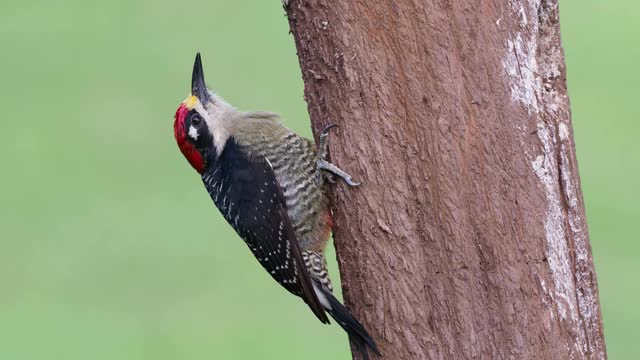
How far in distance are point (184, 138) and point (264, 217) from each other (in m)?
0.52

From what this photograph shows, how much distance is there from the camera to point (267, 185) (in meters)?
5.56

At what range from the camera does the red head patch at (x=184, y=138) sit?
5.67m

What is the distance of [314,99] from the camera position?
16.1ft

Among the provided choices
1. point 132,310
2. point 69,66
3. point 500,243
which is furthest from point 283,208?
point 69,66

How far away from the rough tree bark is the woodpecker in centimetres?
63

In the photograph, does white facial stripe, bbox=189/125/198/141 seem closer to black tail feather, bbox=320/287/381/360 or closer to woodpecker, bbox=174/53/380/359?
woodpecker, bbox=174/53/380/359

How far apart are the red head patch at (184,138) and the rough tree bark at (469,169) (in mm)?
1090

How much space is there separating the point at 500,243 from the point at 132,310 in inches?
240

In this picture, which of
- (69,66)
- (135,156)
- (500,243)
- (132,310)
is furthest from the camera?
(69,66)

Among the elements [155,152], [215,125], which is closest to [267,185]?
[215,125]

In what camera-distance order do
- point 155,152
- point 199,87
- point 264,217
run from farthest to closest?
point 155,152
point 199,87
point 264,217

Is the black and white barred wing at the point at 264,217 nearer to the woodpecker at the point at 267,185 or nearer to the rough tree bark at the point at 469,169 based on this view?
the woodpecker at the point at 267,185

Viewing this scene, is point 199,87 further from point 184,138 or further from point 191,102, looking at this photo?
point 184,138

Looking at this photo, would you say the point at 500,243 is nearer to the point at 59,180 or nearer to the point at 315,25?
the point at 315,25
